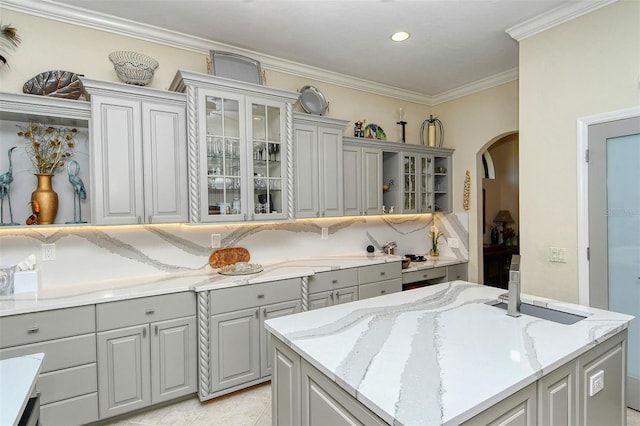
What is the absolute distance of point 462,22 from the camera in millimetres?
2857

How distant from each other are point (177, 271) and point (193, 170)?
0.97 meters

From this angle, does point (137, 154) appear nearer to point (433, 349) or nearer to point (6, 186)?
point (6, 186)

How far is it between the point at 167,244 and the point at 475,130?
3861mm

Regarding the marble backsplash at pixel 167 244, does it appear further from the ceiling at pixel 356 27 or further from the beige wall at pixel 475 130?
the ceiling at pixel 356 27


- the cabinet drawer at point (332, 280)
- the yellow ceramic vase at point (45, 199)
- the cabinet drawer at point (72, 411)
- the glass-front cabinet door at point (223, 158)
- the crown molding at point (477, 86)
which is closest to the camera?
the cabinet drawer at point (72, 411)

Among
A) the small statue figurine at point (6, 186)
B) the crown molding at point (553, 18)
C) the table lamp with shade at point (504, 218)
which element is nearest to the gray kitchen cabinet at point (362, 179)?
the crown molding at point (553, 18)

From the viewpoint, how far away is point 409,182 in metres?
4.29

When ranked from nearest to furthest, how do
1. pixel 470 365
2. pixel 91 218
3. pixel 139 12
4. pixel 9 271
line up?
pixel 470 365, pixel 9 271, pixel 91 218, pixel 139 12

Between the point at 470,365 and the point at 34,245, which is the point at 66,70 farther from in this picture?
the point at 470,365

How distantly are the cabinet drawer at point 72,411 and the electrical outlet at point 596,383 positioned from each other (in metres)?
2.86

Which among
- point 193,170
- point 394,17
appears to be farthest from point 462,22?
point 193,170

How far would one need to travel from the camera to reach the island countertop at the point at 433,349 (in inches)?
41.8

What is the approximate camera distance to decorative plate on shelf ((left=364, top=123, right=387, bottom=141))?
4.12 m

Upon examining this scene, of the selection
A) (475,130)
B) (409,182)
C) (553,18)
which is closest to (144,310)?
(409,182)
